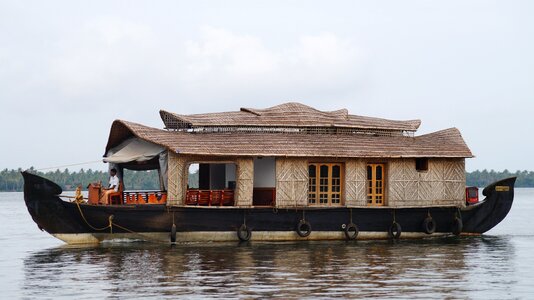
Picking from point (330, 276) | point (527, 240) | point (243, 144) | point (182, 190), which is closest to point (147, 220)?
point (182, 190)

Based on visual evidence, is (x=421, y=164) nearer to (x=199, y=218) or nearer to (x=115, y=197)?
(x=199, y=218)

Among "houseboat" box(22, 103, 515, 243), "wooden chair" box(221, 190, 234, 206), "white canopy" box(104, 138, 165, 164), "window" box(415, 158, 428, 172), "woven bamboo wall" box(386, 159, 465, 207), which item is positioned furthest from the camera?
"window" box(415, 158, 428, 172)

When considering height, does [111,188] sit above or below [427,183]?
below

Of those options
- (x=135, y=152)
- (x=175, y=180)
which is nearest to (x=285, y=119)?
(x=175, y=180)

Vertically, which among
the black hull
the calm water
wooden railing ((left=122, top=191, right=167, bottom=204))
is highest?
wooden railing ((left=122, top=191, right=167, bottom=204))

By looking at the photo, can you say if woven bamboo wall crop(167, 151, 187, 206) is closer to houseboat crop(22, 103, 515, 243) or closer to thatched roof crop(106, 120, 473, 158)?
houseboat crop(22, 103, 515, 243)

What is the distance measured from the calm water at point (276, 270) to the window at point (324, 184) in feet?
4.26

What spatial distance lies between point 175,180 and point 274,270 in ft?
18.3

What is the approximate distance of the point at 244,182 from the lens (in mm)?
23953

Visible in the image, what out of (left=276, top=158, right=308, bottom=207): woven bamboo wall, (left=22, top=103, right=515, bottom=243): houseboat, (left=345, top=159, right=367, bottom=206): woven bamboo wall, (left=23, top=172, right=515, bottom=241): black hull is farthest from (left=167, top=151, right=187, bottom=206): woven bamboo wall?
(left=345, top=159, right=367, bottom=206): woven bamboo wall

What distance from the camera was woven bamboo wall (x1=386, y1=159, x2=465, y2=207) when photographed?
2525cm

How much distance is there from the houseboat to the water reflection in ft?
1.89

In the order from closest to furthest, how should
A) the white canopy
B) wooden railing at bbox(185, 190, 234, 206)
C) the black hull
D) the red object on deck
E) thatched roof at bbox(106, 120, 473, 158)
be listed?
the black hull, thatched roof at bbox(106, 120, 473, 158), wooden railing at bbox(185, 190, 234, 206), the white canopy, the red object on deck

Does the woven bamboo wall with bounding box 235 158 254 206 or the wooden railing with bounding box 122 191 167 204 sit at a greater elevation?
the woven bamboo wall with bounding box 235 158 254 206
